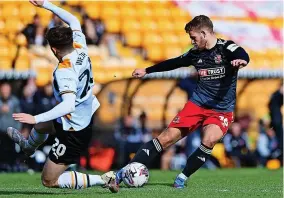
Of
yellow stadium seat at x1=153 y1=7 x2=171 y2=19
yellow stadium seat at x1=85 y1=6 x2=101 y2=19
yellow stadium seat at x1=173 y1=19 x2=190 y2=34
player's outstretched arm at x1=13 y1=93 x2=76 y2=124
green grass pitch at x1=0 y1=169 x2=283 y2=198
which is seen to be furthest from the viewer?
yellow stadium seat at x1=153 y1=7 x2=171 y2=19

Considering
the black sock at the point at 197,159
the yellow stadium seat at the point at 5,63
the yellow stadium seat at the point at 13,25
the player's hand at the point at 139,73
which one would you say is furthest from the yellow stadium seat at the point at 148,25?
the black sock at the point at 197,159

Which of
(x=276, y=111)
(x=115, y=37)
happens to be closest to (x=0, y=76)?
(x=115, y=37)

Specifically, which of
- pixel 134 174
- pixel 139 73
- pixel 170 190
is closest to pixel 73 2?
pixel 139 73

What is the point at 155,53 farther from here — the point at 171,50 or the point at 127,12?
the point at 127,12

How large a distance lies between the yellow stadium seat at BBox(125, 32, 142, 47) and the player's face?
9.83 meters

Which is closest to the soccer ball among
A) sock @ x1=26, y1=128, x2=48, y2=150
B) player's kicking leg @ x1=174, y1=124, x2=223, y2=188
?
player's kicking leg @ x1=174, y1=124, x2=223, y2=188

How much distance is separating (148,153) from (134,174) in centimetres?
54

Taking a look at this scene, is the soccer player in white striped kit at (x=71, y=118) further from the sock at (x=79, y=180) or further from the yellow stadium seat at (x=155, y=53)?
the yellow stadium seat at (x=155, y=53)

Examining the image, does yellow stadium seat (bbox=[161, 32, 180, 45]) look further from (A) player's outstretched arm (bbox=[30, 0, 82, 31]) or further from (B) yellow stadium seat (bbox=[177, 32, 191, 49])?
(A) player's outstretched arm (bbox=[30, 0, 82, 31])

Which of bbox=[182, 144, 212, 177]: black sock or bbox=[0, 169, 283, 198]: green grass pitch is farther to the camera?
bbox=[182, 144, 212, 177]: black sock

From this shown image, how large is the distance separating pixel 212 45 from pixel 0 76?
775 centimetres

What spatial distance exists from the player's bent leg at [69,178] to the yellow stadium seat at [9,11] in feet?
36.3

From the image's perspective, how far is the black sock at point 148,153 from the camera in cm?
973

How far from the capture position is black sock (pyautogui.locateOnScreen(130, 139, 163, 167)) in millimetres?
9727
